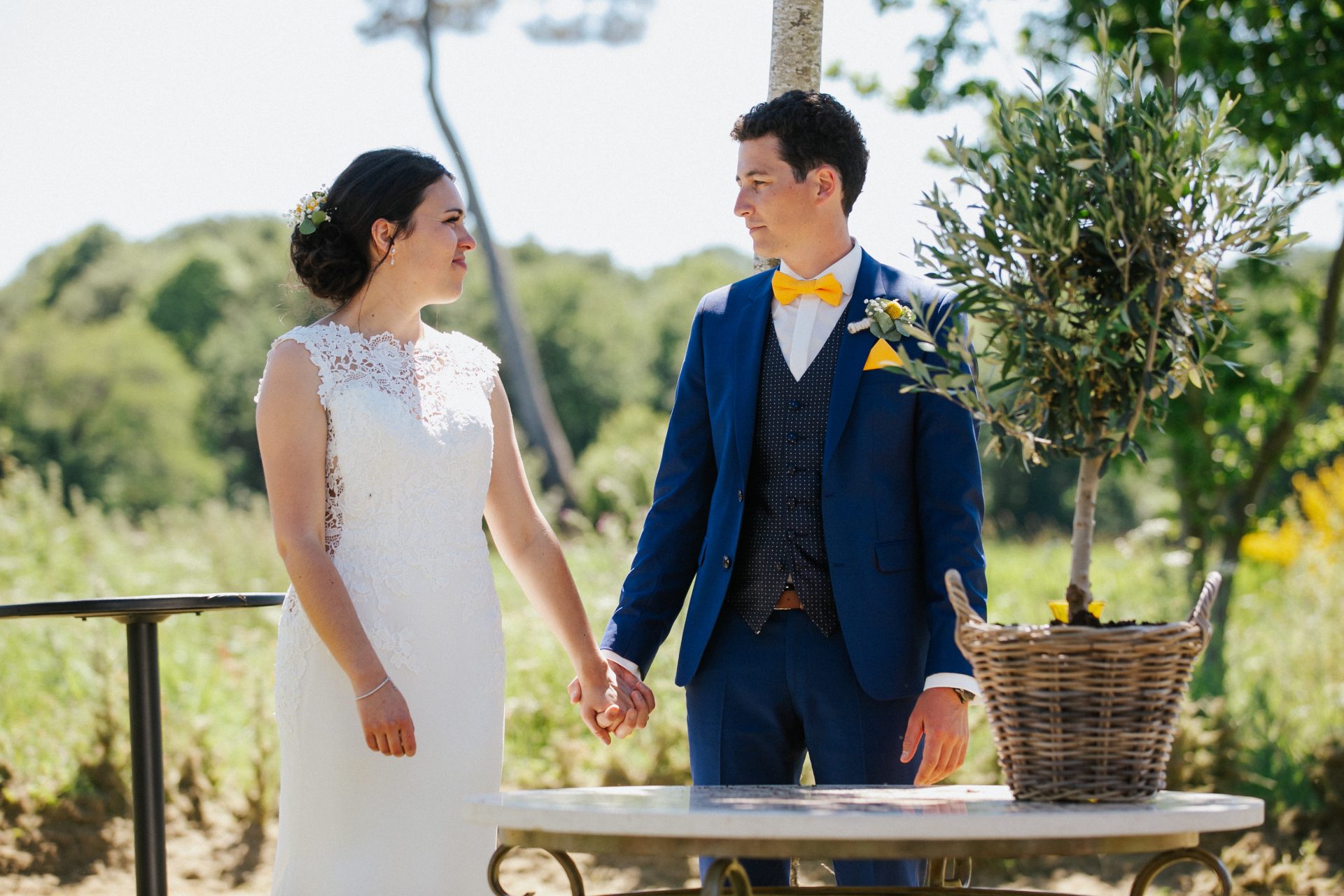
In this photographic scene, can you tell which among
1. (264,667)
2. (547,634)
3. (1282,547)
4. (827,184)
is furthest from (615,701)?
(1282,547)

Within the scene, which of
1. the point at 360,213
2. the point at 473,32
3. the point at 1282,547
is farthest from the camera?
the point at 473,32

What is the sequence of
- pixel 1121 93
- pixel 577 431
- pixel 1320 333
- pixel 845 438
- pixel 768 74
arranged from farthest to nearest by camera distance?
pixel 577 431 < pixel 1320 333 < pixel 768 74 < pixel 845 438 < pixel 1121 93

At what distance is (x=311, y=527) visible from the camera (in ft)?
7.94

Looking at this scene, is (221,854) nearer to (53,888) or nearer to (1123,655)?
(53,888)

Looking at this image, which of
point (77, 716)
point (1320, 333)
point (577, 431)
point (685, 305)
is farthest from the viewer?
point (685, 305)

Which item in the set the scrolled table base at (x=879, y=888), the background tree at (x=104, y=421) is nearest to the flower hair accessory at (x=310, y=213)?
the scrolled table base at (x=879, y=888)

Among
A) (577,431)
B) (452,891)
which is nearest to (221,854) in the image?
(452,891)

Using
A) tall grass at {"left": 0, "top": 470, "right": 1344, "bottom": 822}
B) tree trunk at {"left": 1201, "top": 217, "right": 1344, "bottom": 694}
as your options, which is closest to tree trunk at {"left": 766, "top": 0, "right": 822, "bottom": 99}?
tall grass at {"left": 0, "top": 470, "right": 1344, "bottom": 822}

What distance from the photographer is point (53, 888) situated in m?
4.39

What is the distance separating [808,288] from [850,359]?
0.59 feet

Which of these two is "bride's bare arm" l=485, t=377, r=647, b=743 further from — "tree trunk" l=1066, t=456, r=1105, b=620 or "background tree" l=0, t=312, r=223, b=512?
"background tree" l=0, t=312, r=223, b=512

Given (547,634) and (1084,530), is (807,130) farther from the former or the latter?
(547,634)

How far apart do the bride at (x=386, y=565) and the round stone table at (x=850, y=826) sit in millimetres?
774

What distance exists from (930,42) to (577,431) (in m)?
28.3
